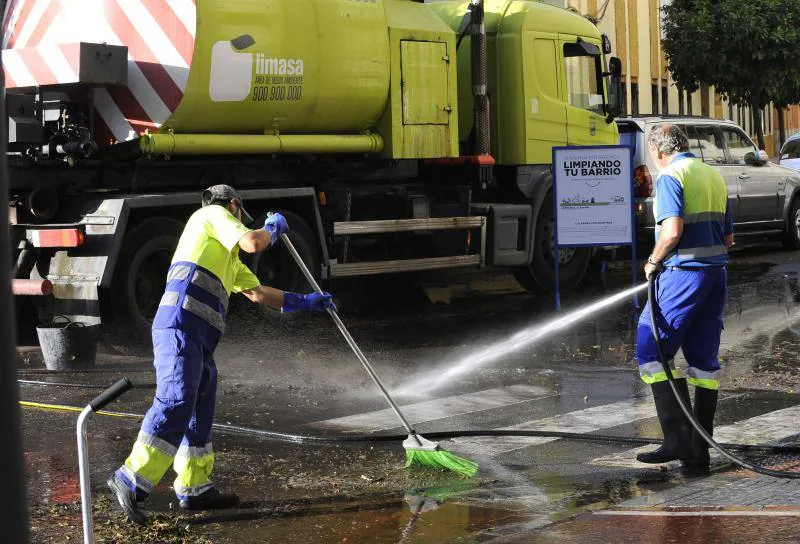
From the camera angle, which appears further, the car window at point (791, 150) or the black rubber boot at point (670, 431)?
the car window at point (791, 150)

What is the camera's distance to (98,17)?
35.1 ft

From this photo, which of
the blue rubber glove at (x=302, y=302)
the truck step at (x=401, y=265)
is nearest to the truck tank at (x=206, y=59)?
the truck step at (x=401, y=265)

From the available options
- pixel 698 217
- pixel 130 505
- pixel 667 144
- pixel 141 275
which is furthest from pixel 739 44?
pixel 130 505

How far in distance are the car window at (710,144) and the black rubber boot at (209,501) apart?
12257 millimetres

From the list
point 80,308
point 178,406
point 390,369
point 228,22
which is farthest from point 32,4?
point 178,406

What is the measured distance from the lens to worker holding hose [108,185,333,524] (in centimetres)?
537

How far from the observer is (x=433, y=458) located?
6.14 m

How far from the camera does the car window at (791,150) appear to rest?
2505cm

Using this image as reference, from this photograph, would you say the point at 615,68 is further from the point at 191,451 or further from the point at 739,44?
the point at 739,44

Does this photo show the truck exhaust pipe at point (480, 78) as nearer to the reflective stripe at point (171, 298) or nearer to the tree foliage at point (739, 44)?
the reflective stripe at point (171, 298)

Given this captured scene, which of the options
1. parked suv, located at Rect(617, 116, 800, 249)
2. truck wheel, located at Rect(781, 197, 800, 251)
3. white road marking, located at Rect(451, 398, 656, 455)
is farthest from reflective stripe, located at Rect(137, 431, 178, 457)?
truck wheel, located at Rect(781, 197, 800, 251)

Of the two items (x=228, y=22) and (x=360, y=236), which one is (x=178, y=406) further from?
(x=360, y=236)

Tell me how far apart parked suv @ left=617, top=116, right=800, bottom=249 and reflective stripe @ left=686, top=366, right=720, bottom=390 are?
9.04m

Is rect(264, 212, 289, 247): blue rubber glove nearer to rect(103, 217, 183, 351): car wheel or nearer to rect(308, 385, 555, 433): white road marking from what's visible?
rect(308, 385, 555, 433): white road marking
